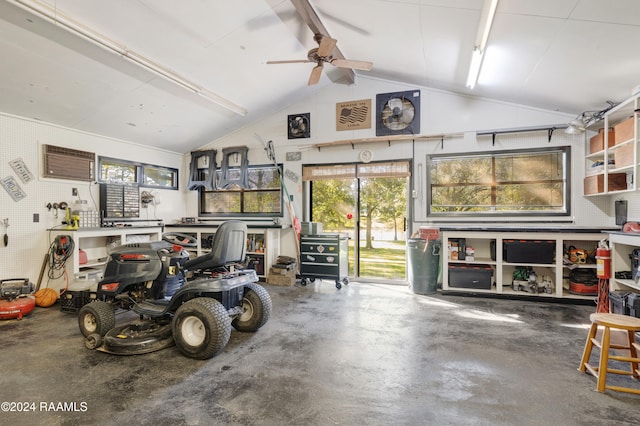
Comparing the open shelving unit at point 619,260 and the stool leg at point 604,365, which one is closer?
the stool leg at point 604,365

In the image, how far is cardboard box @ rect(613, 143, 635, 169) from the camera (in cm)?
349

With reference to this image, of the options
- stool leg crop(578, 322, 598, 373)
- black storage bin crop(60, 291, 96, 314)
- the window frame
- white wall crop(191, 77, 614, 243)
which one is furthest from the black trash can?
the window frame

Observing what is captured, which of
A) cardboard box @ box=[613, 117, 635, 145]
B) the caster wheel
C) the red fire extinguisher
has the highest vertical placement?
cardboard box @ box=[613, 117, 635, 145]

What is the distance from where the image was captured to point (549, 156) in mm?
4902

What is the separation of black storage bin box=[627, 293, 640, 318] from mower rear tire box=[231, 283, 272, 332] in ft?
11.8

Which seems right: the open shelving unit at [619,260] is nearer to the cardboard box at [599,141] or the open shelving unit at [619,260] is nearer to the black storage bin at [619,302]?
the black storage bin at [619,302]

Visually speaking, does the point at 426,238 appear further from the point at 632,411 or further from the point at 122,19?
the point at 122,19

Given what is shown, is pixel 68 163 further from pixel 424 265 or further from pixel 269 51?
pixel 424 265

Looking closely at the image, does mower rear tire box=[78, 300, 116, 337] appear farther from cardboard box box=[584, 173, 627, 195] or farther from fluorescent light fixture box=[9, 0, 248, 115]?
cardboard box box=[584, 173, 627, 195]

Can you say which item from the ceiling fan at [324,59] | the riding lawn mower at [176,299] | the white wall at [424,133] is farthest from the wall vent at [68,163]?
the ceiling fan at [324,59]

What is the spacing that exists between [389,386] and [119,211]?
17.2 ft

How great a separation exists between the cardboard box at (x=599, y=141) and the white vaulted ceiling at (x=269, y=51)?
423 millimetres

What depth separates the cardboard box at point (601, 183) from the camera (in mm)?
4012

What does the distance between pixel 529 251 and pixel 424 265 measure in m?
1.46
